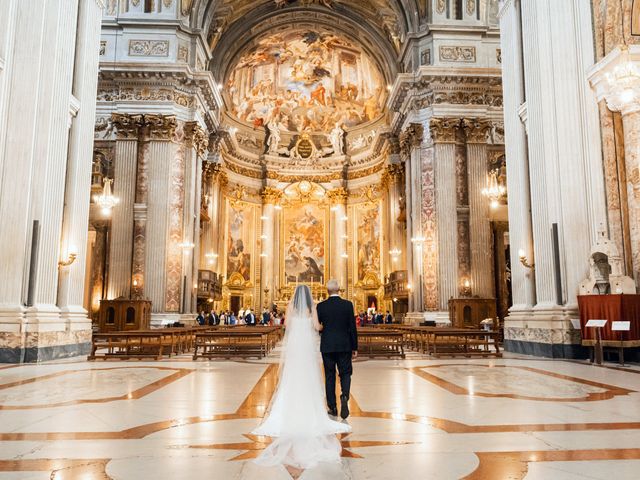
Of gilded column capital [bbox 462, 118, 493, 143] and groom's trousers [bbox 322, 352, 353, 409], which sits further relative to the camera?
gilded column capital [bbox 462, 118, 493, 143]

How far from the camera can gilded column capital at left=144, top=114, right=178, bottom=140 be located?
69.9 feet

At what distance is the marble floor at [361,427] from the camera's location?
10.6 ft

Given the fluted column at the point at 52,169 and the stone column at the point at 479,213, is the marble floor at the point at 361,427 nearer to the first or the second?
the fluted column at the point at 52,169

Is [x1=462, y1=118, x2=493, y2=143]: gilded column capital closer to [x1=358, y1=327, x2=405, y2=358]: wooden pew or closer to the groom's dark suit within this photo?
[x1=358, y1=327, x2=405, y2=358]: wooden pew

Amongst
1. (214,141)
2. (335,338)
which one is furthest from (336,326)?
(214,141)

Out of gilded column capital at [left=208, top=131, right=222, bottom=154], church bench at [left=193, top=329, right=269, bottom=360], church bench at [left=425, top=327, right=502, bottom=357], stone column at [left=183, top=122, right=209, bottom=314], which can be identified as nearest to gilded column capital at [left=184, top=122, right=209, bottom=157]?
stone column at [left=183, top=122, right=209, bottom=314]

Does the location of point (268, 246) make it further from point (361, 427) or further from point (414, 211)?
point (361, 427)

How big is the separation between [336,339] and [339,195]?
96.8 feet

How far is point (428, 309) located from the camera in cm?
2105

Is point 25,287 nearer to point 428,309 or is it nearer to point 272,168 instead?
point 428,309

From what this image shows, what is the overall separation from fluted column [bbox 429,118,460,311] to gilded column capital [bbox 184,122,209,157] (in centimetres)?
920

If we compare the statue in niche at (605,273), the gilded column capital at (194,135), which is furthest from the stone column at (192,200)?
the statue in niche at (605,273)

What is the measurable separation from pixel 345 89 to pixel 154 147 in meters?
16.1

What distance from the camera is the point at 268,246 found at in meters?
34.0
